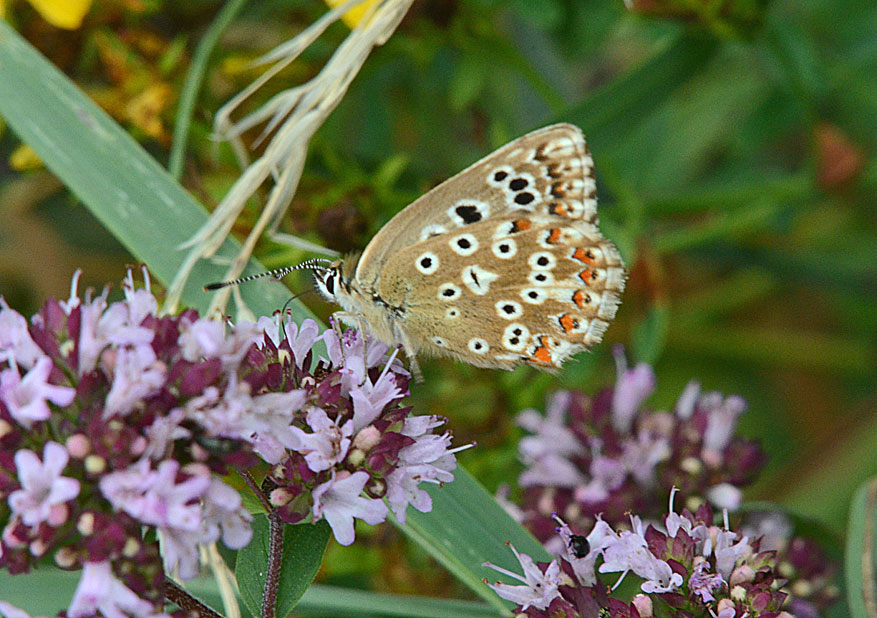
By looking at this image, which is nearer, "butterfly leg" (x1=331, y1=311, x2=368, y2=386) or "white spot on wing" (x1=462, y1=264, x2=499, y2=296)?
"butterfly leg" (x1=331, y1=311, x2=368, y2=386)

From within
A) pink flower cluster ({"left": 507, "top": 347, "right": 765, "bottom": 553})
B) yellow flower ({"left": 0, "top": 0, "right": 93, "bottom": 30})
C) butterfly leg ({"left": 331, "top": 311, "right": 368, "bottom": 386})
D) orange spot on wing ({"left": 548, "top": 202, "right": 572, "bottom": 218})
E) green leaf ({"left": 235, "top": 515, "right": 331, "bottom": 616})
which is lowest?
pink flower cluster ({"left": 507, "top": 347, "right": 765, "bottom": 553})

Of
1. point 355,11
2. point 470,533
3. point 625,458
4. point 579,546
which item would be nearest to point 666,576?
point 579,546

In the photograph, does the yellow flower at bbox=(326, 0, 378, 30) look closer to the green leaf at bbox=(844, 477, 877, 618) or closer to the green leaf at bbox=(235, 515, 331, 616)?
the green leaf at bbox=(235, 515, 331, 616)

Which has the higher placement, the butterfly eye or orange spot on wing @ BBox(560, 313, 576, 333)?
orange spot on wing @ BBox(560, 313, 576, 333)

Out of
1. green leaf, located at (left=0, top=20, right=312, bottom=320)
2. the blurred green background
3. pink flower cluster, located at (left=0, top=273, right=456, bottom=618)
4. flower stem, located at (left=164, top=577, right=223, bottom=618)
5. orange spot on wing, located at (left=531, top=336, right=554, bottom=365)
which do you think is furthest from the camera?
the blurred green background

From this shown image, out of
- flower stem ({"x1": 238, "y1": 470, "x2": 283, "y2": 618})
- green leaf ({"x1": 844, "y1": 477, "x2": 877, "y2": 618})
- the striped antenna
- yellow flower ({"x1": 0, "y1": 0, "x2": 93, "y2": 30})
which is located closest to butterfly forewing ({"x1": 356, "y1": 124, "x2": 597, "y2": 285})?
the striped antenna

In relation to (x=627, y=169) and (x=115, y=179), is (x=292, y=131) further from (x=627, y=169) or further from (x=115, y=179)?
(x=627, y=169)

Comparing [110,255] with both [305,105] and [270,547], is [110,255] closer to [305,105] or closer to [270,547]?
[305,105]
